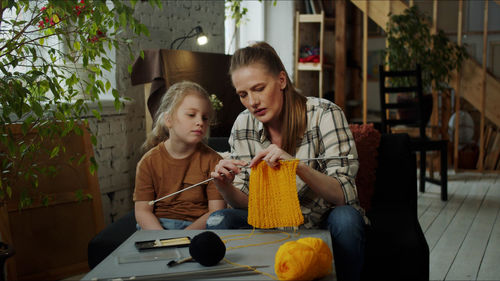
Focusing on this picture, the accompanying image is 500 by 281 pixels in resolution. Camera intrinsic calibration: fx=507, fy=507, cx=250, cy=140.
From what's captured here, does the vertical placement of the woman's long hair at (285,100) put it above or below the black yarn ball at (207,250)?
above

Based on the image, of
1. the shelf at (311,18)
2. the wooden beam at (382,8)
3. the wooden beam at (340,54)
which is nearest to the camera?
the wooden beam at (382,8)

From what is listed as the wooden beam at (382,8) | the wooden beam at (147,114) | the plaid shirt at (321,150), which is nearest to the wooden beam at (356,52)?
the wooden beam at (382,8)

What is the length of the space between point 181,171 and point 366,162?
30.8 inches

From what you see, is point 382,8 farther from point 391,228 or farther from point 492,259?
point 391,228

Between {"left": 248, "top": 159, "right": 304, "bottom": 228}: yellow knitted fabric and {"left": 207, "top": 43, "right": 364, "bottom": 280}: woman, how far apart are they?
0.11 meters

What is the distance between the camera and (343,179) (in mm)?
1688

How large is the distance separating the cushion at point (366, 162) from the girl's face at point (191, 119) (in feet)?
2.17

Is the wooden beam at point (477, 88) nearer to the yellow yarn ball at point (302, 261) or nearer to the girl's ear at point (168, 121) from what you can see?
the girl's ear at point (168, 121)

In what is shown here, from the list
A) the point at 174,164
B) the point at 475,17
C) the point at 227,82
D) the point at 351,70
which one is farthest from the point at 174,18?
the point at 475,17

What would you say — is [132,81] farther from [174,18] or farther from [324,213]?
[324,213]

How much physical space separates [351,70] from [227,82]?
376cm

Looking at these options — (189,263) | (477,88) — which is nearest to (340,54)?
(477,88)

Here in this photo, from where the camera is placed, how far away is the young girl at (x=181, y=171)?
1942 mm

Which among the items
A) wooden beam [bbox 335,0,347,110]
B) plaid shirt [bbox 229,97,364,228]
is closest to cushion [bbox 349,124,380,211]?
plaid shirt [bbox 229,97,364,228]
